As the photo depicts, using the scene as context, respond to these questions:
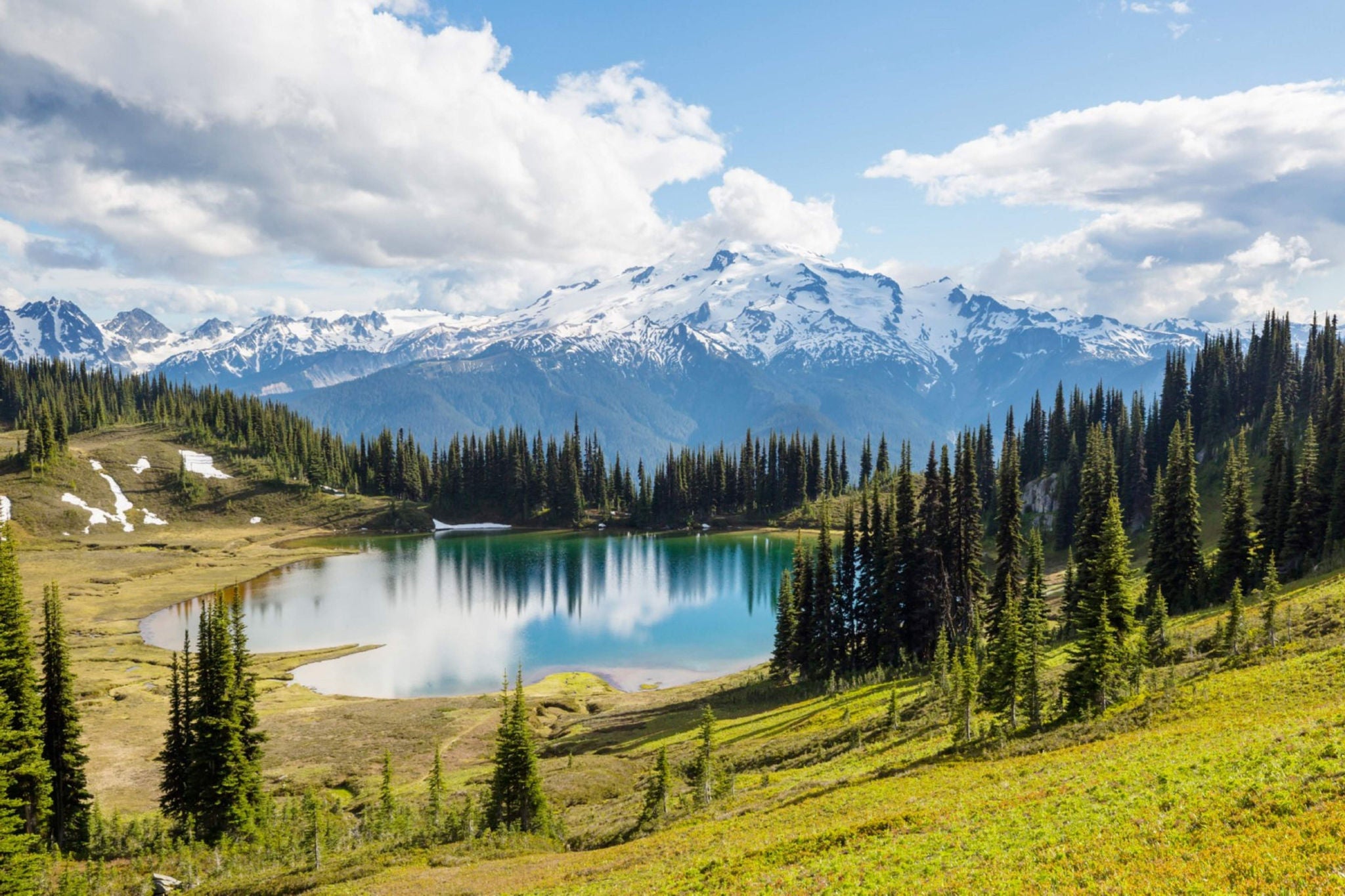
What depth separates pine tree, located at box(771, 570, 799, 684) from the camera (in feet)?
233

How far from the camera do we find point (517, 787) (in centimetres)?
3688

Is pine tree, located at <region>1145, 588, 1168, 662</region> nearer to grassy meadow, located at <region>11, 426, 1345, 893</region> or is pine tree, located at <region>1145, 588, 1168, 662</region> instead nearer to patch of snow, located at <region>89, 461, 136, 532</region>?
grassy meadow, located at <region>11, 426, 1345, 893</region>

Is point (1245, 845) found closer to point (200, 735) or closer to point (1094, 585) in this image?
point (1094, 585)

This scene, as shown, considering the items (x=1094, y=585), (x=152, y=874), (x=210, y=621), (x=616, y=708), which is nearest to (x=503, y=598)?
(x=616, y=708)

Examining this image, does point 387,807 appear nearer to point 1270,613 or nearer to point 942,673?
point 942,673

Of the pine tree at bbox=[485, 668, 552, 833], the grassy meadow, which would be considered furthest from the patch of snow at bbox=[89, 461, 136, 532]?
the pine tree at bbox=[485, 668, 552, 833]

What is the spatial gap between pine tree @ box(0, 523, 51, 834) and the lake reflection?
39723 millimetres

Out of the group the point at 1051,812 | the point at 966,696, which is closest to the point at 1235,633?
the point at 966,696

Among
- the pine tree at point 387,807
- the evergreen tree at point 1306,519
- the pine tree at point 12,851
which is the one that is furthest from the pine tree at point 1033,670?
the evergreen tree at point 1306,519

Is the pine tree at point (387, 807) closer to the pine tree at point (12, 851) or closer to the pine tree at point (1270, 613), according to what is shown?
the pine tree at point (12, 851)

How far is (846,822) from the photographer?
25938 mm

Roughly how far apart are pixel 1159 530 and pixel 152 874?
82.3 meters

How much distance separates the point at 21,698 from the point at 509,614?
74.3m

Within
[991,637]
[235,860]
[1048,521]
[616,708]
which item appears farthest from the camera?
[1048,521]
